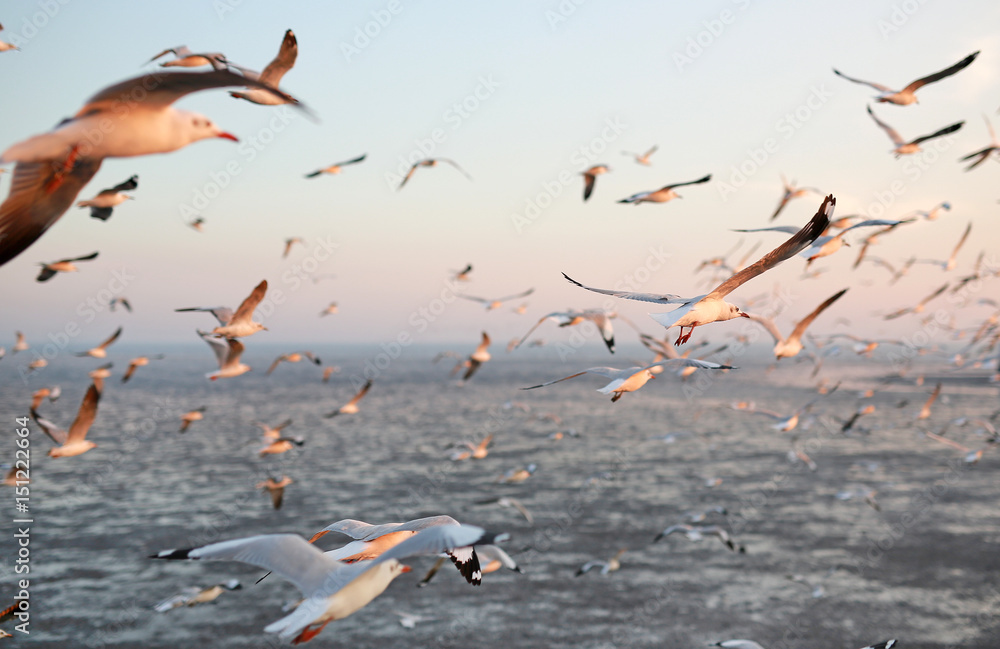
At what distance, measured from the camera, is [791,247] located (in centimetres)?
486

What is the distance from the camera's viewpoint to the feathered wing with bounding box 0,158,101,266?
302 centimetres

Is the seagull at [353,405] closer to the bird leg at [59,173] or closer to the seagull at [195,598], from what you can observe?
the seagull at [195,598]

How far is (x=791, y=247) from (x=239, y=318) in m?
7.71

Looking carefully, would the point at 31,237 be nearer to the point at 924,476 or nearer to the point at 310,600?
the point at 310,600

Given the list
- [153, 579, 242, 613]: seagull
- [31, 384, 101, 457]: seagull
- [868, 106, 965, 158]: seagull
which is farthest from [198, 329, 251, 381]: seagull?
[868, 106, 965, 158]: seagull

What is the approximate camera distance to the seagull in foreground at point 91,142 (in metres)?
2.80

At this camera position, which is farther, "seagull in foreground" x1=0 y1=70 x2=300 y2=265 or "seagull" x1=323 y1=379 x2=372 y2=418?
"seagull" x1=323 y1=379 x2=372 y2=418

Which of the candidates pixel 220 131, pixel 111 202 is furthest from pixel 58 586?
pixel 220 131

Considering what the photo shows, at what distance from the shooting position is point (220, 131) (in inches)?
133

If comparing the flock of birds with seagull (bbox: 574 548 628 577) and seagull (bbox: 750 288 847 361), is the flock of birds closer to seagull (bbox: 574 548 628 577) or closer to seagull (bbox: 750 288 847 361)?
seagull (bbox: 750 288 847 361)

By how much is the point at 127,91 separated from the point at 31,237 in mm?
808

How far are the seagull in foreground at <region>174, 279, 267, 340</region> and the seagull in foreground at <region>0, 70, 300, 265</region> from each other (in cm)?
615

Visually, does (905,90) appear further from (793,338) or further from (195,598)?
(195,598)

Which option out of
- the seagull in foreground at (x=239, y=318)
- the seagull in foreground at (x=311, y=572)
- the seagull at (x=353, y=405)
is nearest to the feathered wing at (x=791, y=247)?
the seagull in foreground at (x=311, y=572)
